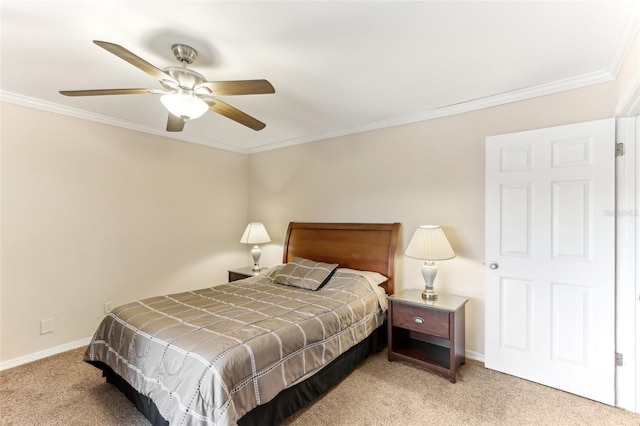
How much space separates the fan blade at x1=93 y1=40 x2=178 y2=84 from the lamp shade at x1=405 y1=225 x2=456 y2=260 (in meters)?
2.25

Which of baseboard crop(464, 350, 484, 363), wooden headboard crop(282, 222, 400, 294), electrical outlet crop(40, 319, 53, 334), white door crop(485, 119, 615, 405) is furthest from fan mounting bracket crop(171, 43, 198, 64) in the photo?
baseboard crop(464, 350, 484, 363)

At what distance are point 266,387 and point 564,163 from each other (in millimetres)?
2652

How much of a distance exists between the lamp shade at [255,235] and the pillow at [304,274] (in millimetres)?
804

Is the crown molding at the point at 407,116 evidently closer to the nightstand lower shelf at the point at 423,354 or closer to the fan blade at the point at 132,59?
the fan blade at the point at 132,59

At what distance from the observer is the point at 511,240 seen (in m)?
2.53

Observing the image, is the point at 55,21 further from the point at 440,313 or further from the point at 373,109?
the point at 440,313

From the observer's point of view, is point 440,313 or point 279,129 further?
point 279,129

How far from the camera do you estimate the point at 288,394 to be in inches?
76.1

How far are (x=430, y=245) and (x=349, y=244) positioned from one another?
3.43 ft

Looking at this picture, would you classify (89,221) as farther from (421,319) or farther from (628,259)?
(628,259)

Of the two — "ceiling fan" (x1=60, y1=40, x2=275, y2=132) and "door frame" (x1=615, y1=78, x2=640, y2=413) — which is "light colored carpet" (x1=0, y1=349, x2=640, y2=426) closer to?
"door frame" (x1=615, y1=78, x2=640, y2=413)

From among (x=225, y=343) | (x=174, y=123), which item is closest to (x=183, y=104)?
(x=174, y=123)

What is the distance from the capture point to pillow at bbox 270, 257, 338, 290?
2.97m

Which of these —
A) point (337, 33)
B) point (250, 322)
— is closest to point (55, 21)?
A: point (337, 33)
